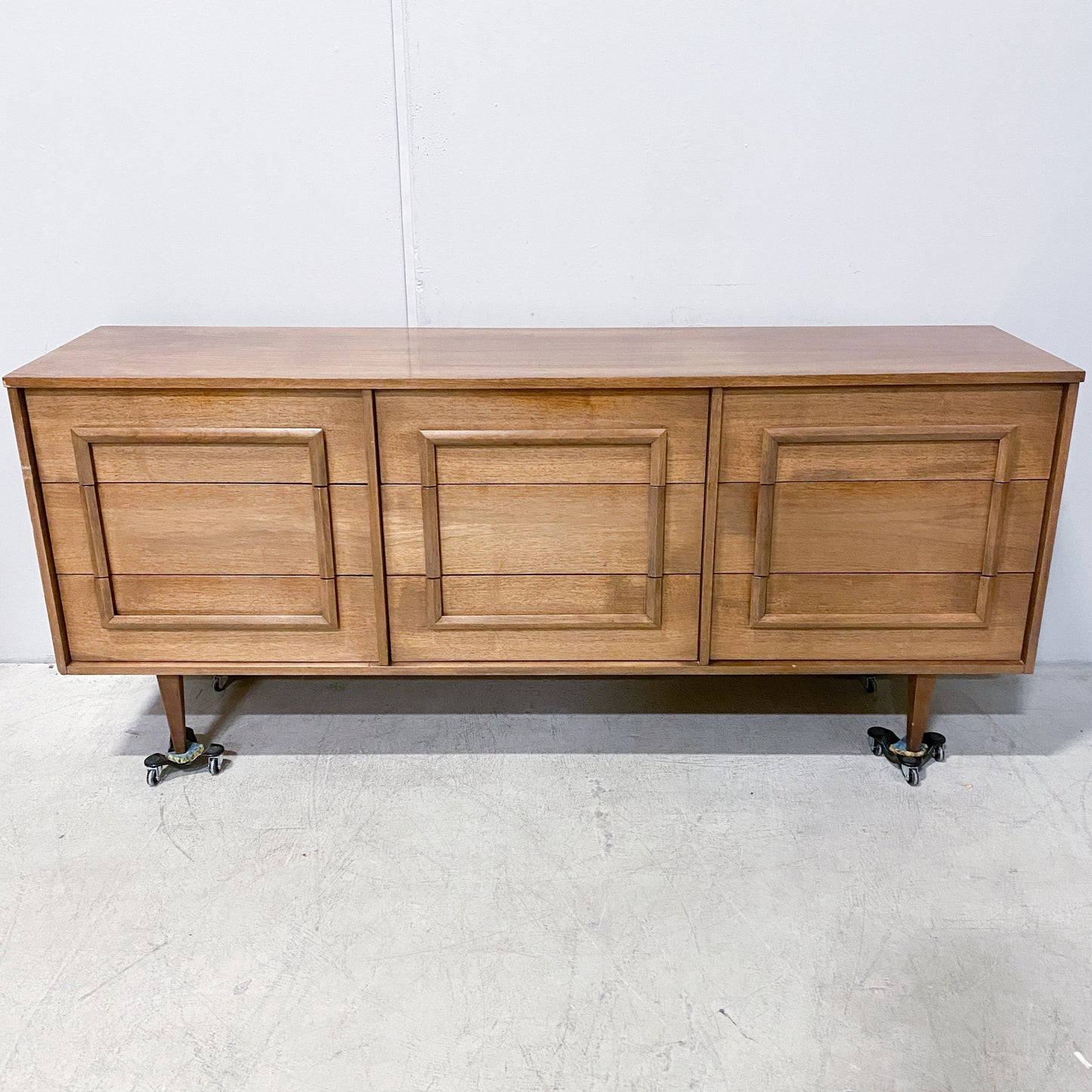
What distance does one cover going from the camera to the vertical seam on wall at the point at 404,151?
7.02 ft

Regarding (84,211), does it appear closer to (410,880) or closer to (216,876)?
(216,876)

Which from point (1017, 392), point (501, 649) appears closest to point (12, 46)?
point (501, 649)

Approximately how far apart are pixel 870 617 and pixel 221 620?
124cm

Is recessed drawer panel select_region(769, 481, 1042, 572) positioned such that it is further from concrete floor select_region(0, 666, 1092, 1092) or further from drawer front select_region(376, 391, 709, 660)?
concrete floor select_region(0, 666, 1092, 1092)

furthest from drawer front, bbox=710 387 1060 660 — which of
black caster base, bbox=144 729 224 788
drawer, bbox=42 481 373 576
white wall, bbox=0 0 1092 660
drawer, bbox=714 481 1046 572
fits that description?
black caster base, bbox=144 729 224 788

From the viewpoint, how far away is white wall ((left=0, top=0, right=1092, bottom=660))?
2.15 metres

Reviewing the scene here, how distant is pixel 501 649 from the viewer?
205 centimetres

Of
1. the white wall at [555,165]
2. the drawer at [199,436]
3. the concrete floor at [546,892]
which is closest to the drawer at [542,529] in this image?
the drawer at [199,436]

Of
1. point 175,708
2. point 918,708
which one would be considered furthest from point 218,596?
point 918,708

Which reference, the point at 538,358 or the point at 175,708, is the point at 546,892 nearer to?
the point at 175,708

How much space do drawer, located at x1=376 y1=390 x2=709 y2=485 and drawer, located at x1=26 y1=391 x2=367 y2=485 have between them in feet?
0.30

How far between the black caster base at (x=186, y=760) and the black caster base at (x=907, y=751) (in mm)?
1374

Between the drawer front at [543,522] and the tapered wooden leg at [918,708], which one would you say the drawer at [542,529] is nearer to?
the drawer front at [543,522]

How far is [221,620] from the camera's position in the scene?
2.02m
